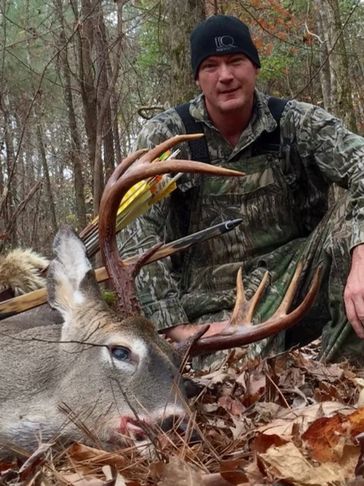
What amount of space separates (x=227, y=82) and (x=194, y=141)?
0.48 meters

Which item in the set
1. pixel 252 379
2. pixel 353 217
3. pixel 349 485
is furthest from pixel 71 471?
pixel 353 217

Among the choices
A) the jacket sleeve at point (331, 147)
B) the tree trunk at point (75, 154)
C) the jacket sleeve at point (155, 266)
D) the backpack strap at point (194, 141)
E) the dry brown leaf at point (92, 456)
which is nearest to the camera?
the dry brown leaf at point (92, 456)

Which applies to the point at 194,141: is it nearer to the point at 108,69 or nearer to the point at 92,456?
the point at 92,456

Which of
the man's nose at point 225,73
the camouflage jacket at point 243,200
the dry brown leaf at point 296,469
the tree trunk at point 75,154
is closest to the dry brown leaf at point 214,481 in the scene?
the dry brown leaf at point 296,469

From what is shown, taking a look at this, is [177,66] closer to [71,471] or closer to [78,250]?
[78,250]

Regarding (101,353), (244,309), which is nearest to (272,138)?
(244,309)

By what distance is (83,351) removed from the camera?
11.5 feet

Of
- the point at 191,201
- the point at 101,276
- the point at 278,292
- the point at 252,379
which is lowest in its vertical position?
the point at 252,379

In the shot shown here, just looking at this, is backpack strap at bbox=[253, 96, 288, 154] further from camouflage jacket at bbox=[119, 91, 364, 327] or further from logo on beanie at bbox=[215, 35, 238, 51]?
logo on beanie at bbox=[215, 35, 238, 51]

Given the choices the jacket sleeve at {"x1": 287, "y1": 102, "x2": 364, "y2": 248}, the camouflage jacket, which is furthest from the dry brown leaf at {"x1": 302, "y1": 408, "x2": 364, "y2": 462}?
the camouflage jacket

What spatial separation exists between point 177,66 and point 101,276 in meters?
3.78

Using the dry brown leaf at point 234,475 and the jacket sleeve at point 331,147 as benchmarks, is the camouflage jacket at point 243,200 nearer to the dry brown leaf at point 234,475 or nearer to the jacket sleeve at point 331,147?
the jacket sleeve at point 331,147

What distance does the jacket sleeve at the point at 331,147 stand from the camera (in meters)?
4.96

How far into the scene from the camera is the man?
5.29m
